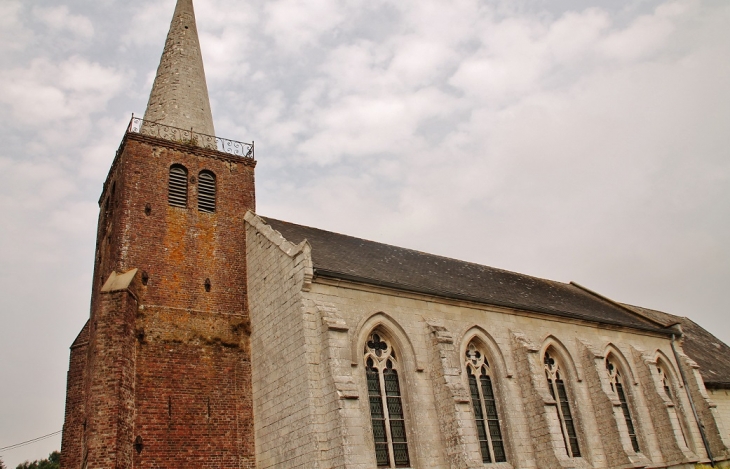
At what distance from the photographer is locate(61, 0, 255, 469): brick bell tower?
51.5 feet

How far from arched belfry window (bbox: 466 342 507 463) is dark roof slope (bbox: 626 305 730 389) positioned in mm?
13418

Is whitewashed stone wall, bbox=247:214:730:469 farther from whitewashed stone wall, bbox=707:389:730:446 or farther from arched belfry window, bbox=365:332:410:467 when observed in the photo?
whitewashed stone wall, bbox=707:389:730:446

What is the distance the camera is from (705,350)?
1324 inches

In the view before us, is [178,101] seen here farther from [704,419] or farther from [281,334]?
[704,419]

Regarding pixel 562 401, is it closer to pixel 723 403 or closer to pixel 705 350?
pixel 723 403

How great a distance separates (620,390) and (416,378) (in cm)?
1214

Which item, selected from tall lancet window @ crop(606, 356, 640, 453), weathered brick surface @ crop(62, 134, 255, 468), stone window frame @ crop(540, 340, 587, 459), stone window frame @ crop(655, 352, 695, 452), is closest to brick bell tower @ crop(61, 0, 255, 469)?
weathered brick surface @ crop(62, 134, 255, 468)

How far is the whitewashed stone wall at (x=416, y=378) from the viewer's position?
15195 millimetres

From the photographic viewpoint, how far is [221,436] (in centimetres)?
1686

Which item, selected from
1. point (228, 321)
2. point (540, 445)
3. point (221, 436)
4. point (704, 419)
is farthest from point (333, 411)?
point (704, 419)

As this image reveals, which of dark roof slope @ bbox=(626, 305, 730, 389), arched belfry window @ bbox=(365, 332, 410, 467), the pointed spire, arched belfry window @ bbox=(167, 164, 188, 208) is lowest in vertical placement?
arched belfry window @ bbox=(365, 332, 410, 467)

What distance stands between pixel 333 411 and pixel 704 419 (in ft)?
67.4

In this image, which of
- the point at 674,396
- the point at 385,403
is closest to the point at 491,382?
the point at 385,403

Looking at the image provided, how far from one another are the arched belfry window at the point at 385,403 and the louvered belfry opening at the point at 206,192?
25.5ft
